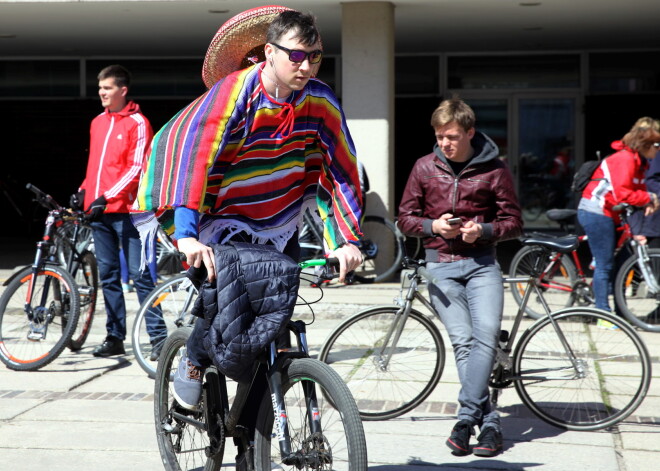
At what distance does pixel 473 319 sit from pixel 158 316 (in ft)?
7.38

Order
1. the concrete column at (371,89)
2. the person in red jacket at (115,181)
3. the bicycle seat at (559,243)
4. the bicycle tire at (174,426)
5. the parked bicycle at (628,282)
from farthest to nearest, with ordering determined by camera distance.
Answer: the concrete column at (371,89) < the parked bicycle at (628,282) < the person in red jacket at (115,181) < the bicycle seat at (559,243) < the bicycle tire at (174,426)

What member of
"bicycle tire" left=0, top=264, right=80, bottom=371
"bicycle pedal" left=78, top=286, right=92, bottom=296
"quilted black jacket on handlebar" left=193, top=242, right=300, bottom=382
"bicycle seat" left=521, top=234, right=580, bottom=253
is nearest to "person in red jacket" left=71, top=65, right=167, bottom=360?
"bicycle pedal" left=78, top=286, right=92, bottom=296

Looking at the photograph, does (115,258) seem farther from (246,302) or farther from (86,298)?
(246,302)

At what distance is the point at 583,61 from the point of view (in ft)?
55.2

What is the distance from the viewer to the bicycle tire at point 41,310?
19.8 ft

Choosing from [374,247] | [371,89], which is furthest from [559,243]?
[371,89]

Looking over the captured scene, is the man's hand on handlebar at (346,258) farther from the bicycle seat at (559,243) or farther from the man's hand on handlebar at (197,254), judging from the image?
the bicycle seat at (559,243)

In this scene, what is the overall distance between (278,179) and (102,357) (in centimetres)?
361

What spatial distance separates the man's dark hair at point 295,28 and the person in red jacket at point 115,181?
3.34 meters

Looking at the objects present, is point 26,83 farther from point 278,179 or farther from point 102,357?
point 278,179

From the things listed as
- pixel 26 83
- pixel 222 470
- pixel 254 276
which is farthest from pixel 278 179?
pixel 26 83

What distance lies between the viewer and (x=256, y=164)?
3.31 metres

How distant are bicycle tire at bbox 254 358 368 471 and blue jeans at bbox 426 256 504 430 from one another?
4.90 feet

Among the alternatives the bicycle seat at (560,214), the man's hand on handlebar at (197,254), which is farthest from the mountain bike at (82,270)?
the bicycle seat at (560,214)
